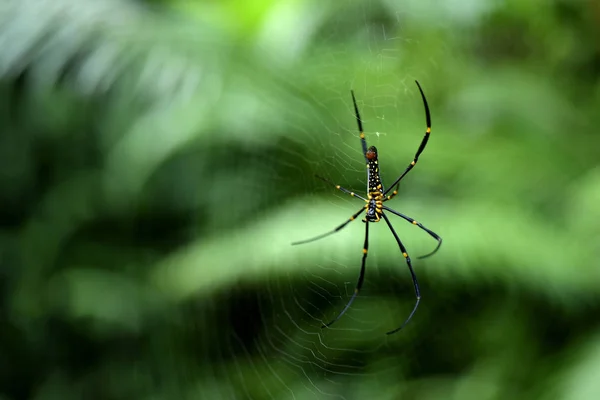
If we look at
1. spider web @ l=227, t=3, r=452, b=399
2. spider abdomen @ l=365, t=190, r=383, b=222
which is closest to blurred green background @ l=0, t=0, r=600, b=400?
spider web @ l=227, t=3, r=452, b=399

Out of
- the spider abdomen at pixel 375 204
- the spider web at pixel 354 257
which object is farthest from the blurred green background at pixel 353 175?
the spider abdomen at pixel 375 204

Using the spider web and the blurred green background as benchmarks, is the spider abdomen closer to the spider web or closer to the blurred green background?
the blurred green background

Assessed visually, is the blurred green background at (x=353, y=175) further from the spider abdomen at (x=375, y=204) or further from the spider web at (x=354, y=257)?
the spider abdomen at (x=375, y=204)

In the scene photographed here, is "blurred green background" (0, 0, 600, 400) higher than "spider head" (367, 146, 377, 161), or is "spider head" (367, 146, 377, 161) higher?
"blurred green background" (0, 0, 600, 400)

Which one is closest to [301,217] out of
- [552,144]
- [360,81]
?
[360,81]

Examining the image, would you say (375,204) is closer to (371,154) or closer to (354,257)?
(371,154)

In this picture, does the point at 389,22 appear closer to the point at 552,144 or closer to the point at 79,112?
the point at 552,144

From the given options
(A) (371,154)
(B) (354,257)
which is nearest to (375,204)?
(A) (371,154)
